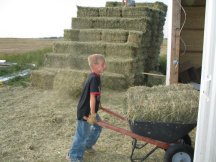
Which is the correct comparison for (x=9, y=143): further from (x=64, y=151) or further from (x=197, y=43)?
(x=197, y=43)

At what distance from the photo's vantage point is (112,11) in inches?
469

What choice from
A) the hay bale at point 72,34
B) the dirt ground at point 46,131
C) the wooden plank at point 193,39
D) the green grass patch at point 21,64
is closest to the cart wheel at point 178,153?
the dirt ground at point 46,131

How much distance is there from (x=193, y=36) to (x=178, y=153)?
479 centimetres

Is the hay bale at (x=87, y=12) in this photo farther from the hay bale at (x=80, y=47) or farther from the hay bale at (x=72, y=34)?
the hay bale at (x=80, y=47)

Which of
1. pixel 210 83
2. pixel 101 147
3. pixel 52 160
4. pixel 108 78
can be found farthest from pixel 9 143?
pixel 108 78

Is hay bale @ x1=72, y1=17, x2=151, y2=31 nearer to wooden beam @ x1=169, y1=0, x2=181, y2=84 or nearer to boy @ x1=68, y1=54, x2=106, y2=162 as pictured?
wooden beam @ x1=169, y1=0, x2=181, y2=84

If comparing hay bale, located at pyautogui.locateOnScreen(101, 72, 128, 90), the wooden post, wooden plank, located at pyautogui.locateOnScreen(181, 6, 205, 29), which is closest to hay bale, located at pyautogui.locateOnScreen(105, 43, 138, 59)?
hay bale, located at pyautogui.locateOnScreen(101, 72, 128, 90)

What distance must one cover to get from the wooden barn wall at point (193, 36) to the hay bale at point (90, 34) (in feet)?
10.5

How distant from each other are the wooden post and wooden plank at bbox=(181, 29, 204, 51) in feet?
6.89

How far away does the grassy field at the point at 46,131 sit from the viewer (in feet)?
17.2

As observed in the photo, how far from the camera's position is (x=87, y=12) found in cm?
1207

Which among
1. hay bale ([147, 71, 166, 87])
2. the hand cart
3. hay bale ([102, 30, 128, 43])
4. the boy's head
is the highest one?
hay bale ([102, 30, 128, 43])

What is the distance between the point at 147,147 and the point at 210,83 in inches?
87.5

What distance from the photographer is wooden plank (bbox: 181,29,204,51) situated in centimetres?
865
